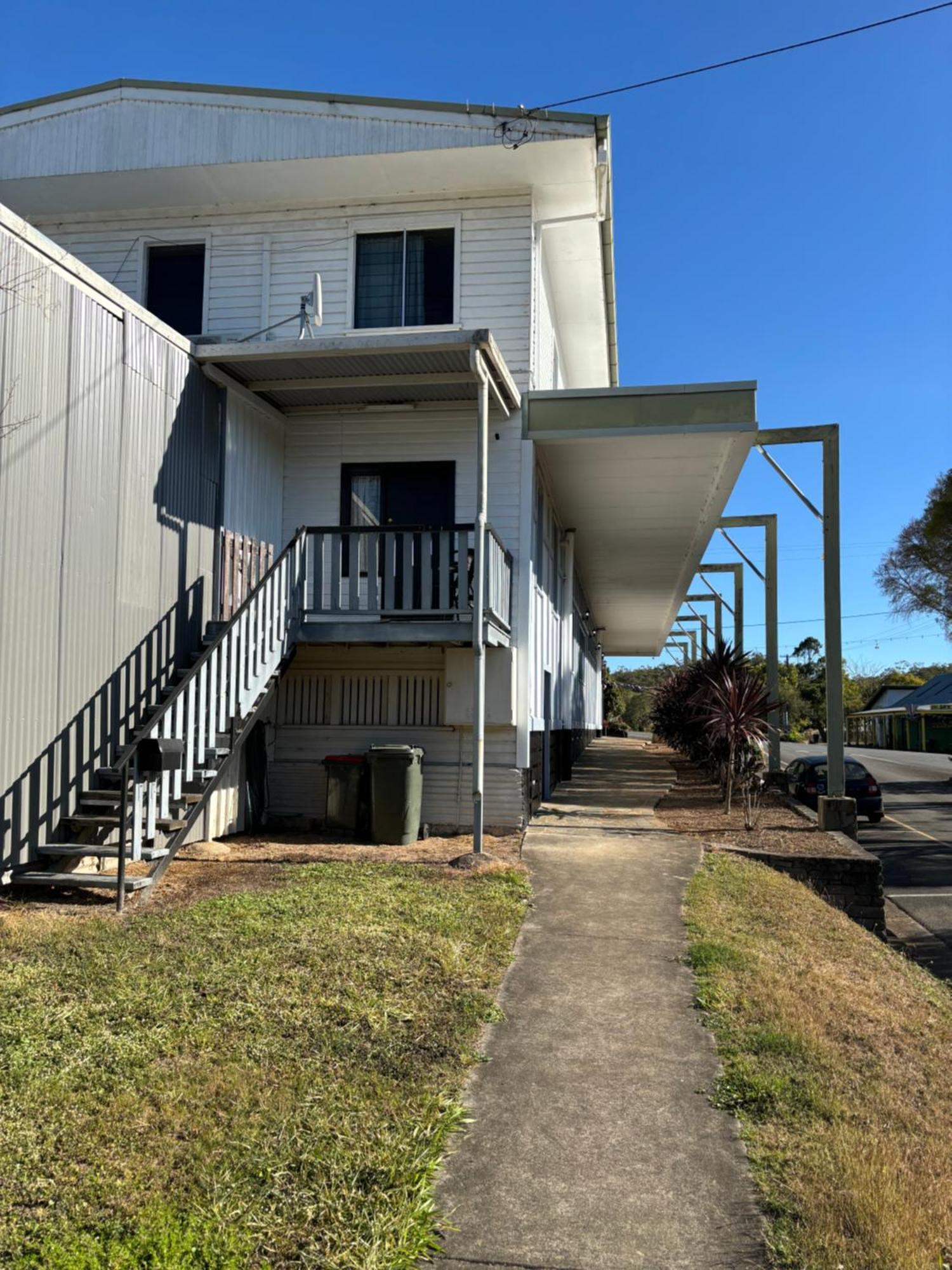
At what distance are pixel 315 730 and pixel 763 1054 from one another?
7.92m

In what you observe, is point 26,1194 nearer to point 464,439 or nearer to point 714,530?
point 464,439

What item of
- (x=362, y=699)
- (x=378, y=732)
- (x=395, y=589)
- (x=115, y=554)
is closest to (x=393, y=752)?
(x=378, y=732)

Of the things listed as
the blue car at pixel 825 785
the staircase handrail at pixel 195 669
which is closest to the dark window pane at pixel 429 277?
the staircase handrail at pixel 195 669

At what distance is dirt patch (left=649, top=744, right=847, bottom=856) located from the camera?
36.7 ft

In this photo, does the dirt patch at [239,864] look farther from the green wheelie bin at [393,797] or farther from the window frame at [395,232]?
the window frame at [395,232]

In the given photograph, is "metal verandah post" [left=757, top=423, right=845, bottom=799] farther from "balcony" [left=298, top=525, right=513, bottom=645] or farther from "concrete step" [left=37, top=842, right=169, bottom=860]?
"concrete step" [left=37, top=842, right=169, bottom=860]

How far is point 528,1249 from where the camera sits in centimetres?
323

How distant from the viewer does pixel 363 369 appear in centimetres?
1088

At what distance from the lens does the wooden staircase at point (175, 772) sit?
7199 millimetres

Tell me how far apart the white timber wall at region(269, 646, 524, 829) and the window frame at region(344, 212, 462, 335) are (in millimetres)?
3925

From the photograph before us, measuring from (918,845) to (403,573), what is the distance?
41.2 feet

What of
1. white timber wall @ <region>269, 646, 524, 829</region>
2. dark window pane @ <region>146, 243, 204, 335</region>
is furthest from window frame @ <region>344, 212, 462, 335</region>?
white timber wall @ <region>269, 646, 524, 829</region>

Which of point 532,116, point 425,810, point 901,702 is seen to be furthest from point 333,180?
point 901,702

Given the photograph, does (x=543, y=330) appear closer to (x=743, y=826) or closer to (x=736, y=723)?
(x=736, y=723)
